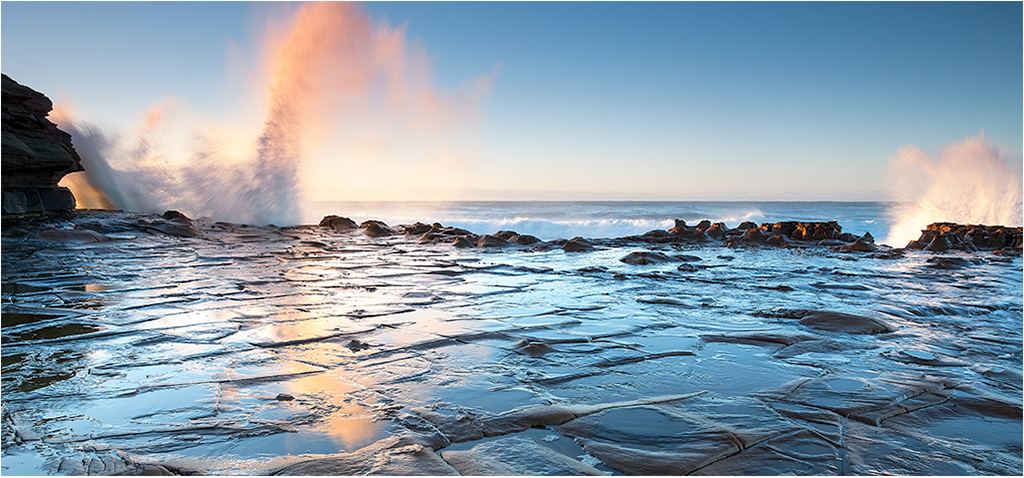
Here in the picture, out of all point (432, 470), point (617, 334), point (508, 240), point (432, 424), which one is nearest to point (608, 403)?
point (432, 424)

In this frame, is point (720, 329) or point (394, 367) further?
point (720, 329)

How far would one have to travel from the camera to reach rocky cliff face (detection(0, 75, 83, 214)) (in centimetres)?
1238

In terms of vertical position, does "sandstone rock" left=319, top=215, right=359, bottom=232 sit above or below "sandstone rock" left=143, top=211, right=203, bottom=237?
below

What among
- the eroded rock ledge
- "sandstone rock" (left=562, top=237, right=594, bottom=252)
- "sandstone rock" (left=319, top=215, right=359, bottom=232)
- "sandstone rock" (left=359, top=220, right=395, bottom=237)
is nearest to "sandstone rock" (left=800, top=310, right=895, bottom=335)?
the eroded rock ledge

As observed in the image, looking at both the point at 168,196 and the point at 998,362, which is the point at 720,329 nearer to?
the point at 998,362

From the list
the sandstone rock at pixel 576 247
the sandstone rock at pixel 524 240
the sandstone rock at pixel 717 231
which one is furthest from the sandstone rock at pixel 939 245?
the sandstone rock at pixel 524 240

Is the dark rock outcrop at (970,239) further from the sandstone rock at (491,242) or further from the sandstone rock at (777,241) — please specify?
the sandstone rock at (491,242)

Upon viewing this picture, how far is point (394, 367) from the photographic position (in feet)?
11.3

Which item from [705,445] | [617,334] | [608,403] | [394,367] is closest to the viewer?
[705,445]

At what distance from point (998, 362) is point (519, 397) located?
3368mm

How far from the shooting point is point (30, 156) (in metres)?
12.6

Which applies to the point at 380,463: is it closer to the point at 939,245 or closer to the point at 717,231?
the point at 939,245

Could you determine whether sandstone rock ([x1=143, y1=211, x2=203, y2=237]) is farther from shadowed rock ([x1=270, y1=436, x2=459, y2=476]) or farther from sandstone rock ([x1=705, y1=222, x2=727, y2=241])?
sandstone rock ([x1=705, y1=222, x2=727, y2=241])

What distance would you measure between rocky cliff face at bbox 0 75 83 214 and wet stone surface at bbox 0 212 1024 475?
726 cm
